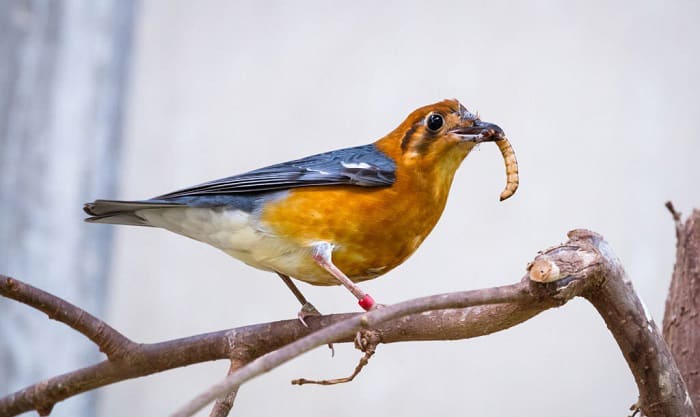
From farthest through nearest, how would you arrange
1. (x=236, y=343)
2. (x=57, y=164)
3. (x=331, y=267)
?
(x=57, y=164) → (x=331, y=267) → (x=236, y=343)

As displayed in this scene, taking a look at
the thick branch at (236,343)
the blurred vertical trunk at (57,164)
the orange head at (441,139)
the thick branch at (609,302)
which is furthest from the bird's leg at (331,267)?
the blurred vertical trunk at (57,164)

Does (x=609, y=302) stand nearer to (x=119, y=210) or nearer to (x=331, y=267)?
(x=331, y=267)

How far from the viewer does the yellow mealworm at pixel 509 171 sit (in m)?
2.32

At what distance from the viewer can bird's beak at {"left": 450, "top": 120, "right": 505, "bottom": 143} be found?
8.32ft

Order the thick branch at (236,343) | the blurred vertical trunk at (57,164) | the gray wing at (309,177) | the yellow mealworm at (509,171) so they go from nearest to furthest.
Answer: the thick branch at (236,343) → the yellow mealworm at (509,171) → the gray wing at (309,177) → the blurred vertical trunk at (57,164)

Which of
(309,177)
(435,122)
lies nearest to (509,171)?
(435,122)

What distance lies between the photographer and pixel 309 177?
2645 mm

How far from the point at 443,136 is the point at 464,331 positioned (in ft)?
2.80

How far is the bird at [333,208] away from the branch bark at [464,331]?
0.95 ft

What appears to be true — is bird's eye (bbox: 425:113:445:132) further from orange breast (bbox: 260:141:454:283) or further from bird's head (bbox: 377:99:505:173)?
orange breast (bbox: 260:141:454:283)

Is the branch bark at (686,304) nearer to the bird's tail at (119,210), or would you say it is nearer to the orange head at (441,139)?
the orange head at (441,139)

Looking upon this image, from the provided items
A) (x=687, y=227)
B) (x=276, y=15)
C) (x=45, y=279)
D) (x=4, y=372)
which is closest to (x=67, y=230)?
(x=45, y=279)

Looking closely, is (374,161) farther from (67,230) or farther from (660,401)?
(67,230)

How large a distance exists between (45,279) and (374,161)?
2098 millimetres
